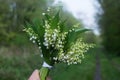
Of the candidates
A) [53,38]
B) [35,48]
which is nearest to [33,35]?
[53,38]

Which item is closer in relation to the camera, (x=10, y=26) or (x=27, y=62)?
(x=27, y=62)

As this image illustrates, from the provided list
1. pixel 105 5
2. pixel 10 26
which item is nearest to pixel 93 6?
pixel 105 5

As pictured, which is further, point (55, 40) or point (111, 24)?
point (111, 24)

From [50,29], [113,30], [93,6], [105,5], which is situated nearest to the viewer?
[50,29]

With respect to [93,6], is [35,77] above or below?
below

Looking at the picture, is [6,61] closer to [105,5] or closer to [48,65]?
[48,65]

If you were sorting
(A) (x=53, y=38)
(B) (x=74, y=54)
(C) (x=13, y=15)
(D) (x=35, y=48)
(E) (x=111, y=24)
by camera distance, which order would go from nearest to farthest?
(A) (x=53, y=38)
(B) (x=74, y=54)
(D) (x=35, y=48)
(C) (x=13, y=15)
(E) (x=111, y=24)

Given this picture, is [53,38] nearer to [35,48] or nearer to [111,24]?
[35,48]

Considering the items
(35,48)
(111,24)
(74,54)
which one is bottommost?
(74,54)
